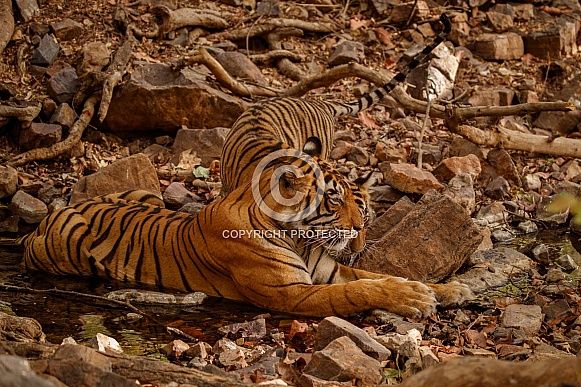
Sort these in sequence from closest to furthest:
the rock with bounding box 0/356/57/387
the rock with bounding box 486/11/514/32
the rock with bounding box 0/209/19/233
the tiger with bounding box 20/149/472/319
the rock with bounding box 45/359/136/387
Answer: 1. the rock with bounding box 0/356/57/387
2. the rock with bounding box 45/359/136/387
3. the tiger with bounding box 20/149/472/319
4. the rock with bounding box 0/209/19/233
5. the rock with bounding box 486/11/514/32

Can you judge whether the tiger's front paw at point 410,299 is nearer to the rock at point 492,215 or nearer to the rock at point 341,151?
the rock at point 492,215

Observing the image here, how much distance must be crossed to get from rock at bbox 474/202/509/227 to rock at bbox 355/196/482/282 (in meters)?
1.45

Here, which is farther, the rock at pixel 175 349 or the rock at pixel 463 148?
the rock at pixel 463 148

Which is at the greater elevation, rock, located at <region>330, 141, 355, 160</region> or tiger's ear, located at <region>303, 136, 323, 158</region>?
tiger's ear, located at <region>303, 136, 323, 158</region>

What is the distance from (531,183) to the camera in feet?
26.9

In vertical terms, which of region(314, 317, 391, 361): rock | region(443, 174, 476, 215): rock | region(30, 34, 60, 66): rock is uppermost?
region(30, 34, 60, 66): rock

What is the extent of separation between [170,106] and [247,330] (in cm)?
461

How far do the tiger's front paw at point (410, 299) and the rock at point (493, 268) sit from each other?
0.71m

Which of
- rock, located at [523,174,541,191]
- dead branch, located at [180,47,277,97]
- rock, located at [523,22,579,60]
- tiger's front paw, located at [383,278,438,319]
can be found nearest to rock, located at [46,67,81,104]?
dead branch, located at [180,47,277,97]

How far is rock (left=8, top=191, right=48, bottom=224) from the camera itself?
24.6 ft

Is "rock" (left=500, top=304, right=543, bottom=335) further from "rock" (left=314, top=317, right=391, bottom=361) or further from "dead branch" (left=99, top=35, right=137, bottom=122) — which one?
"dead branch" (left=99, top=35, right=137, bottom=122)

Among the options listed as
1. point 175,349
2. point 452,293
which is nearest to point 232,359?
point 175,349

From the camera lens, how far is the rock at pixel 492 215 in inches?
290

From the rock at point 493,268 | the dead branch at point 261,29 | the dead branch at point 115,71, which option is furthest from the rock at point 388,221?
the dead branch at point 261,29
